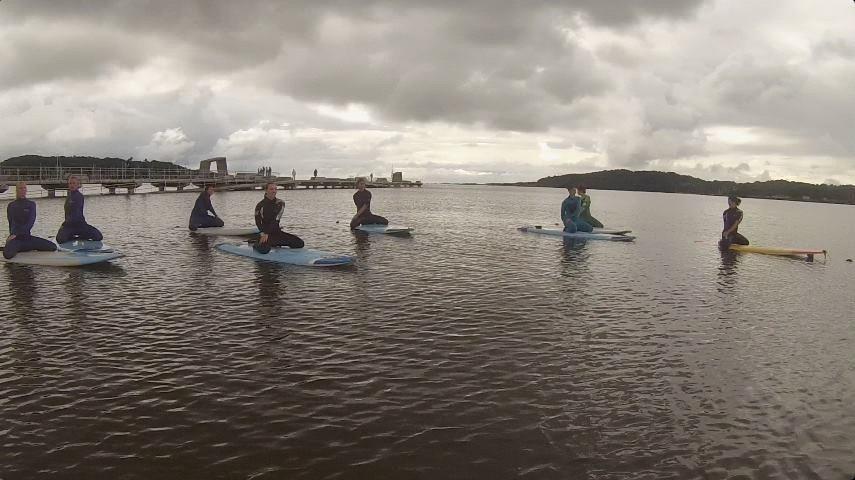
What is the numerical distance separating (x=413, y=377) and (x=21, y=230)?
66.5ft

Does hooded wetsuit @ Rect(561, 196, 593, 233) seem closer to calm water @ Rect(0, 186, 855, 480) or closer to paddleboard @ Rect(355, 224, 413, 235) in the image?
paddleboard @ Rect(355, 224, 413, 235)

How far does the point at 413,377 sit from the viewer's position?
11516mm

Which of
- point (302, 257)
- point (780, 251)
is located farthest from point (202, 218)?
point (780, 251)

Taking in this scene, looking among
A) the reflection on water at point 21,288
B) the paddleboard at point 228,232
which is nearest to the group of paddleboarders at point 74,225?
the reflection on water at point 21,288

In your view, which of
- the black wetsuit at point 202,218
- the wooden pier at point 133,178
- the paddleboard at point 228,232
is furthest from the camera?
the wooden pier at point 133,178

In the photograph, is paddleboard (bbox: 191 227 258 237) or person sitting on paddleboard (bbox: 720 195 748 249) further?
paddleboard (bbox: 191 227 258 237)

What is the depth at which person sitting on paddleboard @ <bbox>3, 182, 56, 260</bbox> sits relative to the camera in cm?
2173

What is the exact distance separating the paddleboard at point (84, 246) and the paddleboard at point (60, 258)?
612 mm

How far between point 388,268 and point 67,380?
15.3 m

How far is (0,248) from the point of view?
932 inches

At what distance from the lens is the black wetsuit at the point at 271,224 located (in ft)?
78.4

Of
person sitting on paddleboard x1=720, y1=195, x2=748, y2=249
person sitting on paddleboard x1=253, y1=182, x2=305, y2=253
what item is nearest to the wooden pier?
person sitting on paddleboard x1=253, y1=182, x2=305, y2=253

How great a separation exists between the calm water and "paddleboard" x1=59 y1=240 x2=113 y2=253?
1859 millimetres

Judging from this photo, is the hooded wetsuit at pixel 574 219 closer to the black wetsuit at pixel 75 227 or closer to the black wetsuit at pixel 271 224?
the black wetsuit at pixel 271 224
